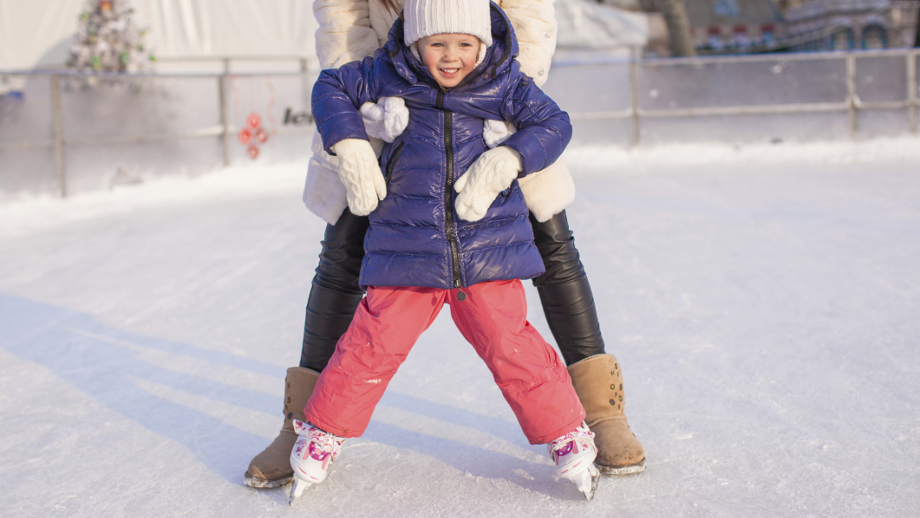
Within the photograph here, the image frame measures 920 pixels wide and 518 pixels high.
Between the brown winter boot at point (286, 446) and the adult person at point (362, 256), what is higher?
the adult person at point (362, 256)

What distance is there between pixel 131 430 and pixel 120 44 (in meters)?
7.71

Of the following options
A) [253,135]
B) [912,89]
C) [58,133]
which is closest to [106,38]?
[253,135]

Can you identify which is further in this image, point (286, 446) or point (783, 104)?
point (783, 104)

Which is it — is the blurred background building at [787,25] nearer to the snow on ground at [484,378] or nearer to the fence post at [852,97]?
the fence post at [852,97]

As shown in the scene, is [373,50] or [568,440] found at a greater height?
[373,50]

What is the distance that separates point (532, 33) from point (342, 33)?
0.39 metres

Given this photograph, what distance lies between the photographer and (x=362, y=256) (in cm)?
152

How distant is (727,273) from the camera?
304cm

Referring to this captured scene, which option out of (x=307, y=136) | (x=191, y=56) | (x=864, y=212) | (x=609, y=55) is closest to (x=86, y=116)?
(x=307, y=136)

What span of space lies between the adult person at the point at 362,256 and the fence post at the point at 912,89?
8.18 m

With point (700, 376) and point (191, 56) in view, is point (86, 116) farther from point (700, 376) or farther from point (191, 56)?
point (700, 376)

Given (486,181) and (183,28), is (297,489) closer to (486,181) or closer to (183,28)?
(486,181)

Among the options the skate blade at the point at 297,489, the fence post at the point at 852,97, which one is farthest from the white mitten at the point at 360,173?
the fence post at the point at 852,97

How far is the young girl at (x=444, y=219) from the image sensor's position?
1314 millimetres
